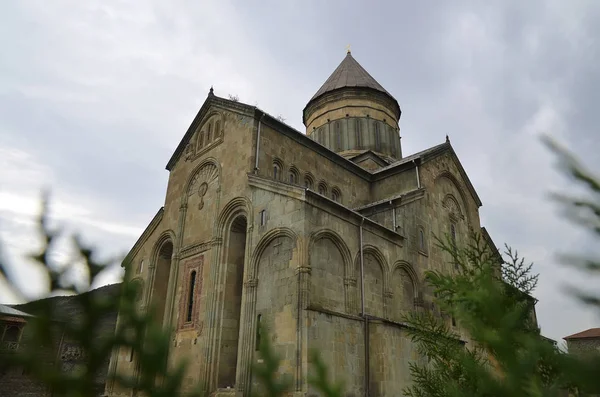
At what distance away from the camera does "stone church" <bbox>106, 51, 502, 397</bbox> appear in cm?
1018

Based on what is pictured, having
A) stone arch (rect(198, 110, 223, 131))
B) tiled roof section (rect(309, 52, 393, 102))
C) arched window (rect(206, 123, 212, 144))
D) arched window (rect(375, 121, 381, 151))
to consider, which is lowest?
arched window (rect(206, 123, 212, 144))

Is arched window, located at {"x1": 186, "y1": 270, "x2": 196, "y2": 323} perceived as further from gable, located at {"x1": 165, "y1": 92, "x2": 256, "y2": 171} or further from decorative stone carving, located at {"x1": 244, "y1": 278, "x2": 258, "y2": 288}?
gable, located at {"x1": 165, "y1": 92, "x2": 256, "y2": 171}

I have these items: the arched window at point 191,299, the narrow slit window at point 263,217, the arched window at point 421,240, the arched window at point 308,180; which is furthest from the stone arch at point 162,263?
the arched window at point 421,240

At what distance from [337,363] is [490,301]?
8.65m

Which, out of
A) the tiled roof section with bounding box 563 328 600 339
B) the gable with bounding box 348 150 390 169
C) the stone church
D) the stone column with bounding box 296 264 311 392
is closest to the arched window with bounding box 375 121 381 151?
the gable with bounding box 348 150 390 169

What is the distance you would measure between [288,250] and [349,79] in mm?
14638

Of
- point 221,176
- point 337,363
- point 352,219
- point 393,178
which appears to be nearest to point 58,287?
point 337,363

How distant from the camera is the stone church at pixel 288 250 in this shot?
1018cm

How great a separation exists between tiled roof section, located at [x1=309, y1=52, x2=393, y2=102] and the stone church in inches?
260

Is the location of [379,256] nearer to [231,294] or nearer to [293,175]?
[293,175]

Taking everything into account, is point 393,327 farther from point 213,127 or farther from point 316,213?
point 213,127

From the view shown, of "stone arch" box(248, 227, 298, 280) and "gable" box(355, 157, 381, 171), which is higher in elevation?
"gable" box(355, 157, 381, 171)

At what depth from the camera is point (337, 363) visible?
966cm

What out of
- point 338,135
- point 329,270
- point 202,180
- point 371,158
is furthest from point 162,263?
point 338,135
